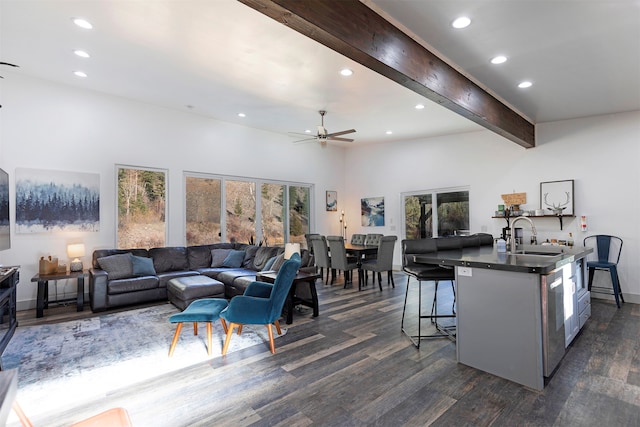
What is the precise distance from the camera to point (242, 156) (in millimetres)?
7156

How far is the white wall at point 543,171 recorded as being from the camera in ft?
17.0

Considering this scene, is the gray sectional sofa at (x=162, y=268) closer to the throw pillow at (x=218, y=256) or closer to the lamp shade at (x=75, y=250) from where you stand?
the throw pillow at (x=218, y=256)

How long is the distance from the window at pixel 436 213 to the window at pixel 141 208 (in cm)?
558

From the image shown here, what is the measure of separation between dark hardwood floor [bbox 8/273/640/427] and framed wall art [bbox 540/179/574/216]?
2802mm

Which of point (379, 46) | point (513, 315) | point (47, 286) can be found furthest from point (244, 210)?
point (513, 315)

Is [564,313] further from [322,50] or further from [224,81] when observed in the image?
[224,81]

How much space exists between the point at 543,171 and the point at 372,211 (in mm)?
3913

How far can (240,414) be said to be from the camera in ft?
7.04

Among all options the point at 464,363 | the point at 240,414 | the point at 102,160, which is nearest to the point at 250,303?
the point at 240,414

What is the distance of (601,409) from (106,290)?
553 cm

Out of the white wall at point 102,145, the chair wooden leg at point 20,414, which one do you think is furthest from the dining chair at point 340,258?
the chair wooden leg at point 20,414

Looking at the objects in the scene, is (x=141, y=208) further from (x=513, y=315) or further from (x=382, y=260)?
(x=513, y=315)

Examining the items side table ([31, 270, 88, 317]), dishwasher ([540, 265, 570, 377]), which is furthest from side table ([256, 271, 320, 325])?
side table ([31, 270, 88, 317])

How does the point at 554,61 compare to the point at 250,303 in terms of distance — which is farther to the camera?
the point at 554,61
